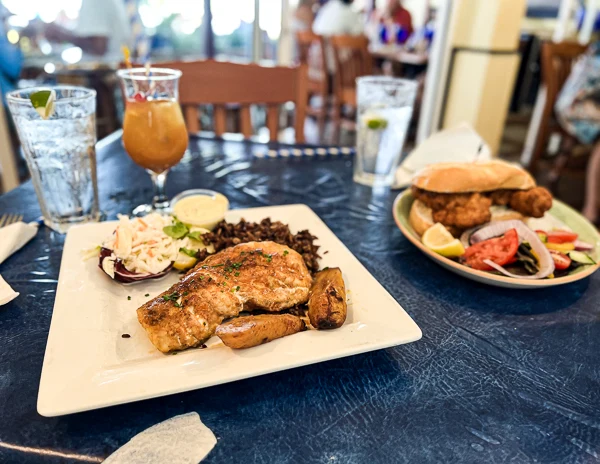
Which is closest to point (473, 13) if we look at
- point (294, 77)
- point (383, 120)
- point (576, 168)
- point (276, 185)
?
point (576, 168)

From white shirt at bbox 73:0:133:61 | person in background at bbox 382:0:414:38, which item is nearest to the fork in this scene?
white shirt at bbox 73:0:133:61

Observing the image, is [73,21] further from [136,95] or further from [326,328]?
[326,328]

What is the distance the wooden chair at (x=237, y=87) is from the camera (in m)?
2.28

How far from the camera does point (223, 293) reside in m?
0.83

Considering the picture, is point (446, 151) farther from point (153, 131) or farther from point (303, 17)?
point (303, 17)

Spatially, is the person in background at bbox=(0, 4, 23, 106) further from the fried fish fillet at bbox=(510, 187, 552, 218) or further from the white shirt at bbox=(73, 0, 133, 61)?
the fried fish fillet at bbox=(510, 187, 552, 218)

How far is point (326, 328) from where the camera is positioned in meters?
0.79

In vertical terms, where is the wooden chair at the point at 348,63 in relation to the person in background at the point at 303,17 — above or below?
below

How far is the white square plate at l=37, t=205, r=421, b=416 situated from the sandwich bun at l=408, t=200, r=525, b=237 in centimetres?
37

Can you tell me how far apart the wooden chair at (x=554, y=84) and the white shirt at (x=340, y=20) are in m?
3.40

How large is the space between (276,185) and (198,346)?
3.24ft

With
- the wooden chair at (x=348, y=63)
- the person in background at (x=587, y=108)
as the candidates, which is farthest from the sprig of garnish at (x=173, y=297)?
the wooden chair at (x=348, y=63)

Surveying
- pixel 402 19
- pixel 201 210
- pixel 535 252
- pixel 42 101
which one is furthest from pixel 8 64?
pixel 402 19

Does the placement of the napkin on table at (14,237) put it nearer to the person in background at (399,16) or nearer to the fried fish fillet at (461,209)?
the fried fish fillet at (461,209)
